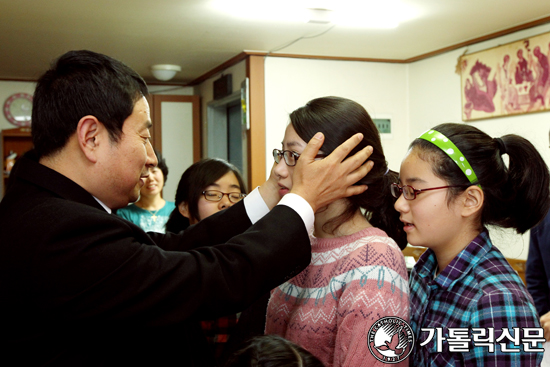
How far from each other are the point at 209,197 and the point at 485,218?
147cm

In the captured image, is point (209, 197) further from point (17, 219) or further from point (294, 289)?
point (17, 219)

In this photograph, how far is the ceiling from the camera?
3801 mm

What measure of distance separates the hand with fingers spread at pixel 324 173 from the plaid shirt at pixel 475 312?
1.20ft

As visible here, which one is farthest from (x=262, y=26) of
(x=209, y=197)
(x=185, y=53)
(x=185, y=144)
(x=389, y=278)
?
(x=389, y=278)

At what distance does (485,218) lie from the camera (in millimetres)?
1479

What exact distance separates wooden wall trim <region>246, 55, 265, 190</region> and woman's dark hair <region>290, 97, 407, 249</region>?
3631 millimetres

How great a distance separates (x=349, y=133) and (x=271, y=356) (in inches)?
29.1

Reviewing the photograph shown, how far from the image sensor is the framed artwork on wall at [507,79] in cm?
420

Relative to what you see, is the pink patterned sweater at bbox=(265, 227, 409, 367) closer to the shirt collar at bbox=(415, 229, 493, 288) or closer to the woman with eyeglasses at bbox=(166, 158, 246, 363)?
the shirt collar at bbox=(415, 229, 493, 288)

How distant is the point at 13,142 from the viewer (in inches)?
252

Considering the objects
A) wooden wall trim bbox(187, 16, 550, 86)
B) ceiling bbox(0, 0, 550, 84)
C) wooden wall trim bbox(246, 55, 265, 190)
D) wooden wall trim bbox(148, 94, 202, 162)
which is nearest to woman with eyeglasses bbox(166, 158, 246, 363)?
ceiling bbox(0, 0, 550, 84)

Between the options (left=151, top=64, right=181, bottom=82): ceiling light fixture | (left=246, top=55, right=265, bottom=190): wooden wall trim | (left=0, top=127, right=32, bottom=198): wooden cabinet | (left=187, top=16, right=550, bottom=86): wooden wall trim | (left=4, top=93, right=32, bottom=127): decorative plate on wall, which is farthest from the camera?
(left=4, top=93, right=32, bottom=127): decorative plate on wall

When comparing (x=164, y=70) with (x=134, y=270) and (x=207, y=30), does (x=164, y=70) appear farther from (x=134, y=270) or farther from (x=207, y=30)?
(x=134, y=270)

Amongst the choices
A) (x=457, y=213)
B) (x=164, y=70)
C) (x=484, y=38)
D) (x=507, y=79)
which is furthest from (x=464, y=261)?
(x=164, y=70)
